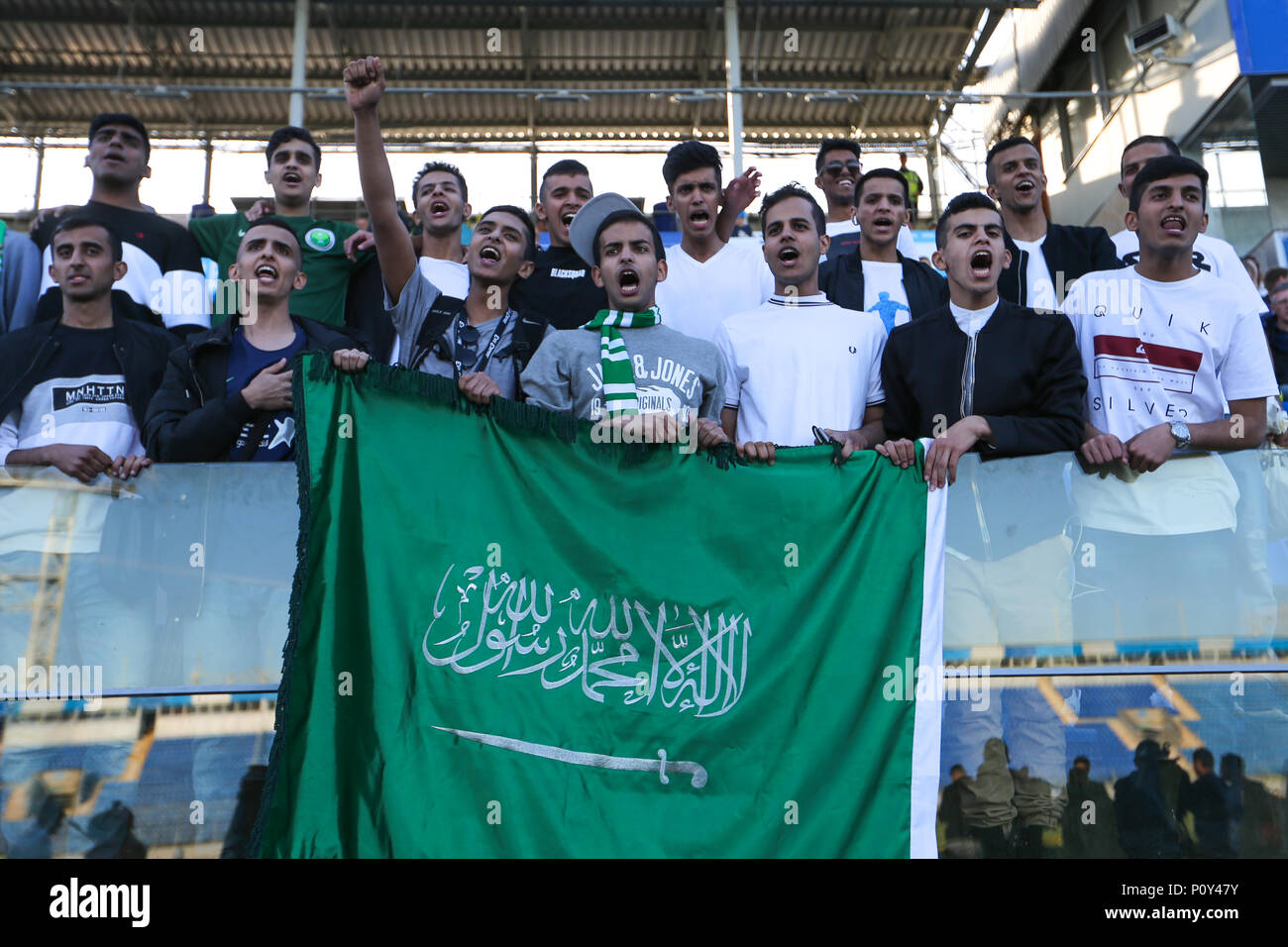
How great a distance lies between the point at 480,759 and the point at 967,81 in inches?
618

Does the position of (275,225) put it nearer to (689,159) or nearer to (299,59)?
(689,159)

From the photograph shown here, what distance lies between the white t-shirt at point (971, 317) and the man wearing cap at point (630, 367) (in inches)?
37.2

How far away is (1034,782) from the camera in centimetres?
345

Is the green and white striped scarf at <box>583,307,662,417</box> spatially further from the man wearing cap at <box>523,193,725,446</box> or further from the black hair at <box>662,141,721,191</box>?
the black hair at <box>662,141,721,191</box>

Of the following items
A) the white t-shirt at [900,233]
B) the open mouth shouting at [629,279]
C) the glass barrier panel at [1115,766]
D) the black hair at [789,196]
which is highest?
the white t-shirt at [900,233]

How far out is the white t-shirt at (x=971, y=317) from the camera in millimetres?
4066

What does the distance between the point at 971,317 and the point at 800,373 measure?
0.69 meters

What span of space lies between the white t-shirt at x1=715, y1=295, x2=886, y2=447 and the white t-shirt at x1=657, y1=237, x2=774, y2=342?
537 millimetres

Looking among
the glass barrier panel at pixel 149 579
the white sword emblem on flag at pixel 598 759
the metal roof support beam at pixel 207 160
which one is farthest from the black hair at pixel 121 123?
the metal roof support beam at pixel 207 160

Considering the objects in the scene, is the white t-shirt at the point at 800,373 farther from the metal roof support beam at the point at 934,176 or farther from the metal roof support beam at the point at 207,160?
the metal roof support beam at the point at 207,160

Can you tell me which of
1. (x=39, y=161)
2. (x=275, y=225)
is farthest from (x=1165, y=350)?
(x=39, y=161)

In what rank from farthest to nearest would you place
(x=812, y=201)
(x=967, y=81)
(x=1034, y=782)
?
(x=967, y=81)
(x=812, y=201)
(x=1034, y=782)
